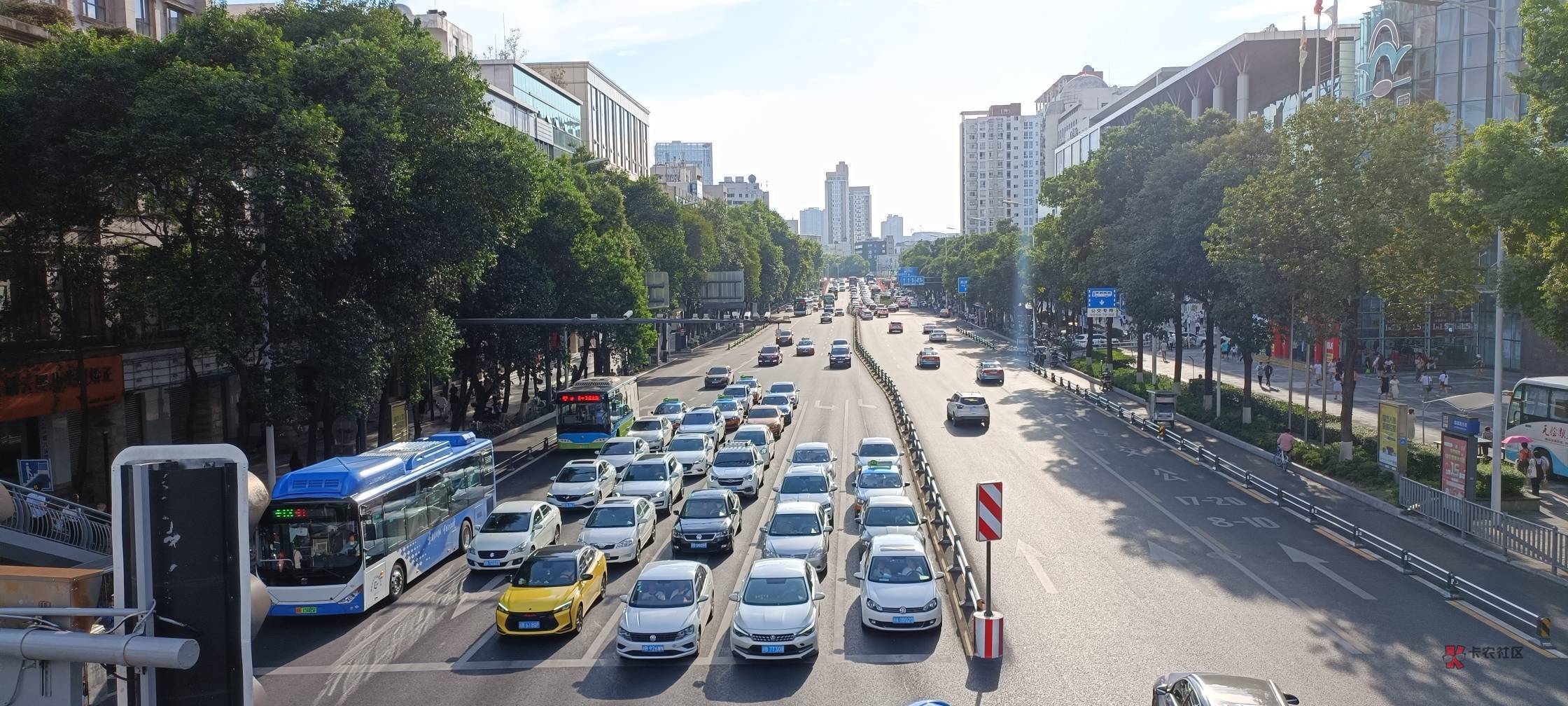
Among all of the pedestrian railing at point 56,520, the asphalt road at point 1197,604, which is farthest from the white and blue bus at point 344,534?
the asphalt road at point 1197,604

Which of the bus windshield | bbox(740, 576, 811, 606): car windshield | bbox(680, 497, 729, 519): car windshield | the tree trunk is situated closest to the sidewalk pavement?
the tree trunk

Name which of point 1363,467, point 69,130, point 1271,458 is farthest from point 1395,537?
point 69,130

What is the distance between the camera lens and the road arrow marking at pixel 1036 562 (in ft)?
67.7

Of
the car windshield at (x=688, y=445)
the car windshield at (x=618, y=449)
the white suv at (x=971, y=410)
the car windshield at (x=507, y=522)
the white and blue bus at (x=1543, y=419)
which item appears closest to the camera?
the car windshield at (x=507, y=522)

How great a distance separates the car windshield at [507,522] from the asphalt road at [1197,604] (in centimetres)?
1008

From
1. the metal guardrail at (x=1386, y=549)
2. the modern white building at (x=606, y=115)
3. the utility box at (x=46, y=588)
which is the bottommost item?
the metal guardrail at (x=1386, y=549)

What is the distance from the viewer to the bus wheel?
20594 mm

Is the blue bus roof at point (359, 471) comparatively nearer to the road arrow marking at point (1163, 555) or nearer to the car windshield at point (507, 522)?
the car windshield at point (507, 522)

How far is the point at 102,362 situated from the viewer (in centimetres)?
2962

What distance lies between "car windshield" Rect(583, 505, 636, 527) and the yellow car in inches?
131

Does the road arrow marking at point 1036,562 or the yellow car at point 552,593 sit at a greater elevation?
the yellow car at point 552,593

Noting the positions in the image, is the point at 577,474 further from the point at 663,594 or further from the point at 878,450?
the point at 663,594

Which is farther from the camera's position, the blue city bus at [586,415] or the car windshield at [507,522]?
the blue city bus at [586,415]

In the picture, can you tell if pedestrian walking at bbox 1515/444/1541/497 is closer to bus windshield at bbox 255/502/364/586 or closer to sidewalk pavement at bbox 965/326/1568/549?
sidewalk pavement at bbox 965/326/1568/549
